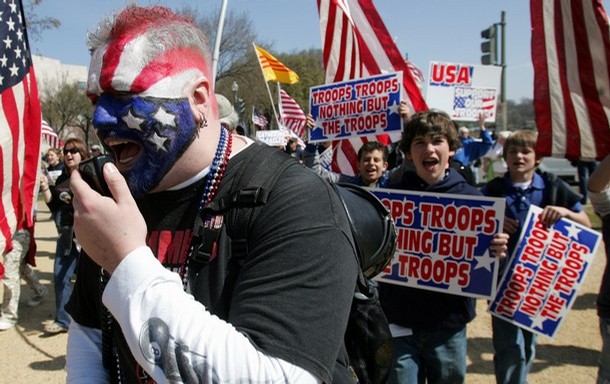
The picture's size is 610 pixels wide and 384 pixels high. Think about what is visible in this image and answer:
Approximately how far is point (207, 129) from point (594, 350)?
16.4 feet

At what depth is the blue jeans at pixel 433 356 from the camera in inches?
116

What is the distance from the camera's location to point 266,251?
42.2 inches

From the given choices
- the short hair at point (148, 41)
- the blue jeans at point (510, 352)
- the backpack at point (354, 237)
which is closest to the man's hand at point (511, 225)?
the blue jeans at point (510, 352)

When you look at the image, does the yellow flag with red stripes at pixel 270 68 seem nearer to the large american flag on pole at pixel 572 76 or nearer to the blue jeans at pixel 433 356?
the large american flag on pole at pixel 572 76

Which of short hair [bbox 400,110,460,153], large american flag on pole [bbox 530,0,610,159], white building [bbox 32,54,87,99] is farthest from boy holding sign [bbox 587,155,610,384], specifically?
white building [bbox 32,54,87,99]

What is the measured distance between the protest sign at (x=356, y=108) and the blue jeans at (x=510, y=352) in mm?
2108

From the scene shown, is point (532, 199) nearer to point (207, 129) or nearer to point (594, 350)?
point (594, 350)

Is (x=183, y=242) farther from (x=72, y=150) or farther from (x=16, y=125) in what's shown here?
(x=72, y=150)

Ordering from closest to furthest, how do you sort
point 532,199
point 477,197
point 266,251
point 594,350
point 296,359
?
point 296,359
point 266,251
point 477,197
point 532,199
point 594,350

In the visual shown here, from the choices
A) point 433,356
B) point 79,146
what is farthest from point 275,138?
point 433,356

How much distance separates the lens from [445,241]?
10.5ft

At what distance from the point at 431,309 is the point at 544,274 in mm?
878

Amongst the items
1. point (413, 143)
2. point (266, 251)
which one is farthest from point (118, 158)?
point (413, 143)

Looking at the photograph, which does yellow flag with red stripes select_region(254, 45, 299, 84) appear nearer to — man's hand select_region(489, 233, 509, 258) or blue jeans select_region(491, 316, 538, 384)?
blue jeans select_region(491, 316, 538, 384)
